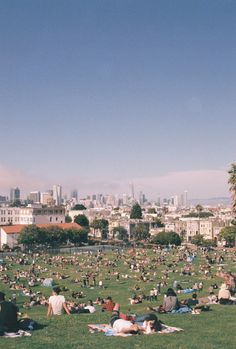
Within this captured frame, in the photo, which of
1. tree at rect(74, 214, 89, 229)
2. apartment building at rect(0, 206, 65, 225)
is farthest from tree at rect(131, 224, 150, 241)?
apartment building at rect(0, 206, 65, 225)

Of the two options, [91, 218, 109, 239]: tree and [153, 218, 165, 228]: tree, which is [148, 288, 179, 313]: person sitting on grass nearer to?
[91, 218, 109, 239]: tree

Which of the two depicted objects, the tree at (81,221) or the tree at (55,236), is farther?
the tree at (81,221)

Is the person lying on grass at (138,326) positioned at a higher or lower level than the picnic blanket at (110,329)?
higher

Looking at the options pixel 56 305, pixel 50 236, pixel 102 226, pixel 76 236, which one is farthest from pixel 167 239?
pixel 56 305

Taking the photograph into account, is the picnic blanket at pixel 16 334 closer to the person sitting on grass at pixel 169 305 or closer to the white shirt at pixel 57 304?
the white shirt at pixel 57 304

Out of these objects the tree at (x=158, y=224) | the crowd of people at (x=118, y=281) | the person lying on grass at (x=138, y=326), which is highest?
the tree at (x=158, y=224)

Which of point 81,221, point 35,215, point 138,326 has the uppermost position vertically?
point 35,215

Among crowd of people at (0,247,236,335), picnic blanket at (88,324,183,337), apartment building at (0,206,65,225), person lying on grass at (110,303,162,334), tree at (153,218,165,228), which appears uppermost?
apartment building at (0,206,65,225)

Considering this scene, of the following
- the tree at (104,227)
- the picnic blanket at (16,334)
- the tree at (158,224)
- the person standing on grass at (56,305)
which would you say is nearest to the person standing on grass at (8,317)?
the picnic blanket at (16,334)

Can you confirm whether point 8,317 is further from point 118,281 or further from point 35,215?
point 35,215

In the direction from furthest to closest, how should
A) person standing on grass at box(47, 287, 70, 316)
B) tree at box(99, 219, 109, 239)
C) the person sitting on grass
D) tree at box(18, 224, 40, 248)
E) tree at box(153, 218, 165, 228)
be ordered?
tree at box(153, 218, 165, 228) < tree at box(99, 219, 109, 239) < tree at box(18, 224, 40, 248) < the person sitting on grass < person standing on grass at box(47, 287, 70, 316)

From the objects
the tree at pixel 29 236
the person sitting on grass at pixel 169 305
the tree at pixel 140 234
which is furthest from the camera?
the tree at pixel 140 234
